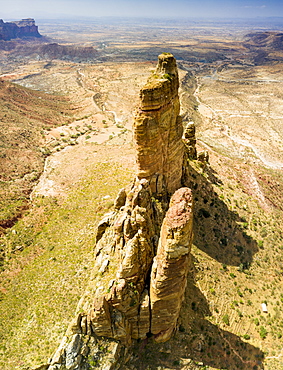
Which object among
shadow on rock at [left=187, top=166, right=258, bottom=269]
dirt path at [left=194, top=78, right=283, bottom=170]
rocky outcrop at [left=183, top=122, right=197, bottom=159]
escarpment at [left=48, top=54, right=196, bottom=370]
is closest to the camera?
escarpment at [left=48, top=54, right=196, bottom=370]

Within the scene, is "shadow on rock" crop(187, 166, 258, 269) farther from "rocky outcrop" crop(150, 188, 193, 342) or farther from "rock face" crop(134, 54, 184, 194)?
"rocky outcrop" crop(150, 188, 193, 342)

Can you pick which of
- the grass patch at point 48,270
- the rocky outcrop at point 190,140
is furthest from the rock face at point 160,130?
the rocky outcrop at point 190,140

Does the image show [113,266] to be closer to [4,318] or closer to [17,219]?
[4,318]

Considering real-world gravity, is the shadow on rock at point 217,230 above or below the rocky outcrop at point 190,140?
below

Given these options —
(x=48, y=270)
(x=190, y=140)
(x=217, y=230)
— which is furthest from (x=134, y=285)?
(x=190, y=140)

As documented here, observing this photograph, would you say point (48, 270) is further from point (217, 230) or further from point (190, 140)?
point (190, 140)

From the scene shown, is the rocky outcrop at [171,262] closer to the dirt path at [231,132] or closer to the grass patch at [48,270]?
the grass patch at [48,270]

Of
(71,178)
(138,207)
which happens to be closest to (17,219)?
(71,178)

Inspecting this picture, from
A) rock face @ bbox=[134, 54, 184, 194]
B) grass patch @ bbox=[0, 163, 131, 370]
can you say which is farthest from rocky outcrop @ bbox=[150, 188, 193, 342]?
rock face @ bbox=[134, 54, 184, 194]
